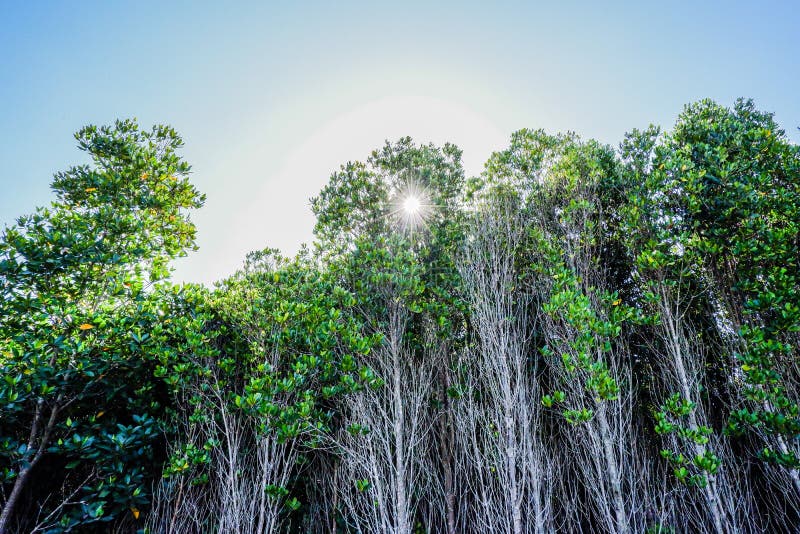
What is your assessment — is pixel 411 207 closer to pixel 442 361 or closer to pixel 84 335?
pixel 442 361

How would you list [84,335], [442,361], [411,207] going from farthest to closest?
[411,207] → [442,361] → [84,335]

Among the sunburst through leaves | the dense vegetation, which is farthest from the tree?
the sunburst through leaves

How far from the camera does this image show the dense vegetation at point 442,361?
5062 mm

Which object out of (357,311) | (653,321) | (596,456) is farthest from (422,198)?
(596,456)

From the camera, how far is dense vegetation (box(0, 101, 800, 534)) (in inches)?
199

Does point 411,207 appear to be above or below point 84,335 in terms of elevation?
above

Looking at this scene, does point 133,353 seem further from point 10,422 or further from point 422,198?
point 422,198

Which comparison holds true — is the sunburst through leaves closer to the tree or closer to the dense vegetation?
the dense vegetation

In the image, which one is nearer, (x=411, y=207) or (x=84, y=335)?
(x=84, y=335)

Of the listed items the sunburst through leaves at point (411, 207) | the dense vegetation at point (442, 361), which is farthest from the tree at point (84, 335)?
the sunburst through leaves at point (411, 207)

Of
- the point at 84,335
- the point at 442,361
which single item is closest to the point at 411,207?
the point at 442,361

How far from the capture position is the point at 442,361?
700 centimetres

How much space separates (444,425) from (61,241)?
705 cm

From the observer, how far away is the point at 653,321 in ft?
19.8
